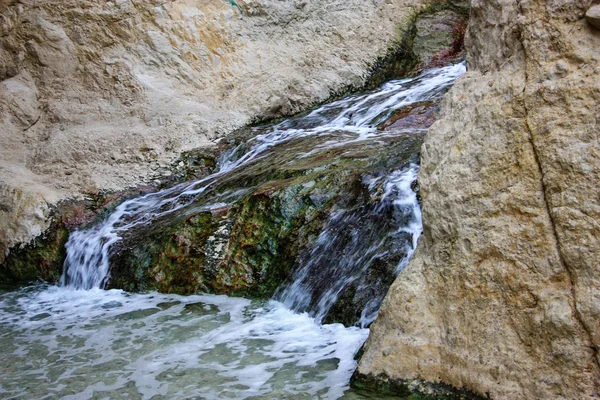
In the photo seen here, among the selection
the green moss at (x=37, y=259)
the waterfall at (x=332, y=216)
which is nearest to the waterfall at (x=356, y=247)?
the waterfall at (x=332, y=216)

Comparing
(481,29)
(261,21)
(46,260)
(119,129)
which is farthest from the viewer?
(261,21)

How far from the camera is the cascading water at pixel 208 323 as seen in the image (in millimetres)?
3924

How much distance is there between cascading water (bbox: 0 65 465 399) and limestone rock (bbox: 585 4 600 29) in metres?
2.21

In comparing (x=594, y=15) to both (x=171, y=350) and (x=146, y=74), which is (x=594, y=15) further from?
(x=146, y=74)

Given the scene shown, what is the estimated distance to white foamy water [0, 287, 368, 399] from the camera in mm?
3832

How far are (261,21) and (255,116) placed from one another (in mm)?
2013

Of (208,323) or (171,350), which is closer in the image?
(171,350)

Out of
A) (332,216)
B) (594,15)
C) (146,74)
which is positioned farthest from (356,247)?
(146,74)

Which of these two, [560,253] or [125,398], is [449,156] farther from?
[125,398]

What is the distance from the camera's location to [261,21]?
33.6ft

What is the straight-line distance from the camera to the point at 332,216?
547cm

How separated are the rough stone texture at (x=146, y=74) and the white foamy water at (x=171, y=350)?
243 centimetres

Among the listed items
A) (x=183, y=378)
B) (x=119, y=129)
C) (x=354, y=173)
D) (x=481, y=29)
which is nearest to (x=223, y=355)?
(x=183, y=378)

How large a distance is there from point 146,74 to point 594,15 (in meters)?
7.31
